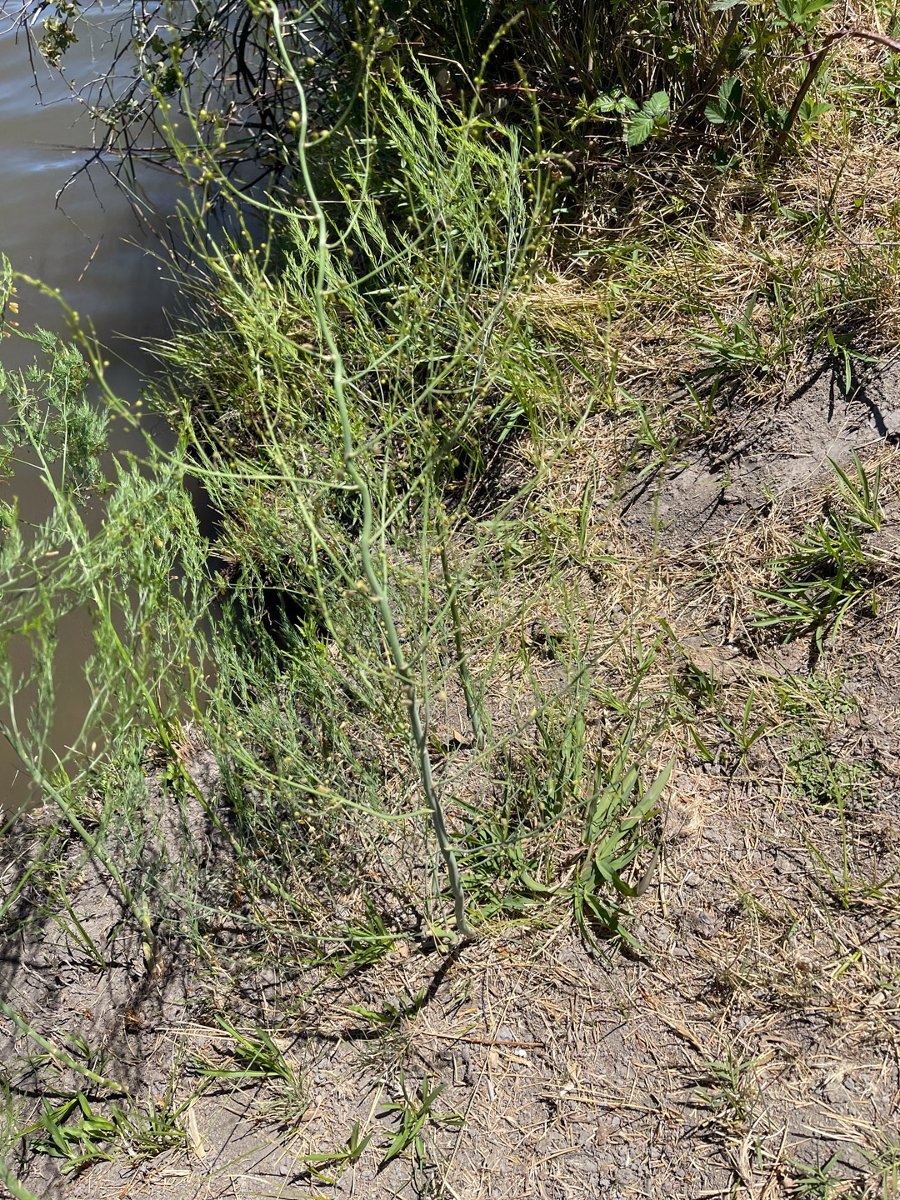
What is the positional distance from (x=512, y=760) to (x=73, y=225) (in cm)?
416

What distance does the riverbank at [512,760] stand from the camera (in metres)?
2.06

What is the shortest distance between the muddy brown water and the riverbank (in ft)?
5.12

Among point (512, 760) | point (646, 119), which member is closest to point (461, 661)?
point (512, 760)

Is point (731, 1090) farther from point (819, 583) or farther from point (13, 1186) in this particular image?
point (13, 1186)

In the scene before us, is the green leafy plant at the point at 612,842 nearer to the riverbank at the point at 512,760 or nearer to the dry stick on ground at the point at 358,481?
the riverbank at the point at 512,760

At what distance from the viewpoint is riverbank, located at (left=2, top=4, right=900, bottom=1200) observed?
206cm

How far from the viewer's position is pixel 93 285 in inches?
197

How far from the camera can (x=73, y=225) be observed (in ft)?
17.5

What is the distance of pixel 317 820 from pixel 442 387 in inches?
52.8

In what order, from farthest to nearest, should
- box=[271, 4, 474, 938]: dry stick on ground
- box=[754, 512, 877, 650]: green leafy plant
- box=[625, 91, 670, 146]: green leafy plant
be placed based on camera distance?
box=[625, 91, 670, 146]: green leafy plant < box=[754, 512, 877, 650]: green leafy plant < box=[271, 4, 474, 938]: dry stick on ground

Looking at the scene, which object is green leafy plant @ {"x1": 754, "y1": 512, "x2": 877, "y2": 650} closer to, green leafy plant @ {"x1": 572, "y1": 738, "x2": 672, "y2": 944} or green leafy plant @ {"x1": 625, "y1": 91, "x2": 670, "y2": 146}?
green leafy plant @ {"x1": 572, "y1": 738, "x2": 672, "y2": 944}

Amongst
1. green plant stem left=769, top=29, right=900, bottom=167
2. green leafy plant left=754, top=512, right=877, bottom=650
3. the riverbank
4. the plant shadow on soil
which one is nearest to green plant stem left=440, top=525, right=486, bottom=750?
the riverbank

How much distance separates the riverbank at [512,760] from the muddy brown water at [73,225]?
5.12 ft

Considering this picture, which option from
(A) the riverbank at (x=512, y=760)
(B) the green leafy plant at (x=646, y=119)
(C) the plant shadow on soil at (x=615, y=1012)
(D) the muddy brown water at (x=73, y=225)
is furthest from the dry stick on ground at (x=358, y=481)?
(D) the muddy brown water at (x=73, y=225)
